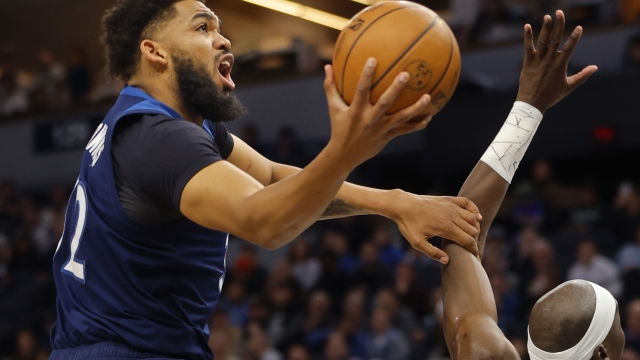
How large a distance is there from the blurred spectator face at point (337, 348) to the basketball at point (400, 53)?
21.9ft

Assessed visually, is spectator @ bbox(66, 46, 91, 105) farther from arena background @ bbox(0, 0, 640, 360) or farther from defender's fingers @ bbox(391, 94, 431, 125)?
defender's fingers @ bbox(391, 94, 431, 125)

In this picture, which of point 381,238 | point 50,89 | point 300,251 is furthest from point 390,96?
point 50,89

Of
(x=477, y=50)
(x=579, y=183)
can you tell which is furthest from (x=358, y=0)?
(x=579, y=183)

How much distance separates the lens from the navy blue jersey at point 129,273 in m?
2.79

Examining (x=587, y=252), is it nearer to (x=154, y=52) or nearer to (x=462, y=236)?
(x=462, y=236)

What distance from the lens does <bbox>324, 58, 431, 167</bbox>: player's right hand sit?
222cm

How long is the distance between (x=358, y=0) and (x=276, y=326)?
627 centimetres

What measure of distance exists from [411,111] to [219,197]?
58cm

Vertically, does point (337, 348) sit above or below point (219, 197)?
below

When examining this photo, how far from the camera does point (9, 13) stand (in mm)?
16516

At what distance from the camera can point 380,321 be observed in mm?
9039

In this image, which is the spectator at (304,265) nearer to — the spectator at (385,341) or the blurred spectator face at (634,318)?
the spectator at (385,341)

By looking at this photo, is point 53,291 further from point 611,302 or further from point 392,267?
point 611,302

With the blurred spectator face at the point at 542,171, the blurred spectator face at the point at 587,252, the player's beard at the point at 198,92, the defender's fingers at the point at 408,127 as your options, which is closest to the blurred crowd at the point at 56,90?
the blurred spectator face at the point at 542,171
